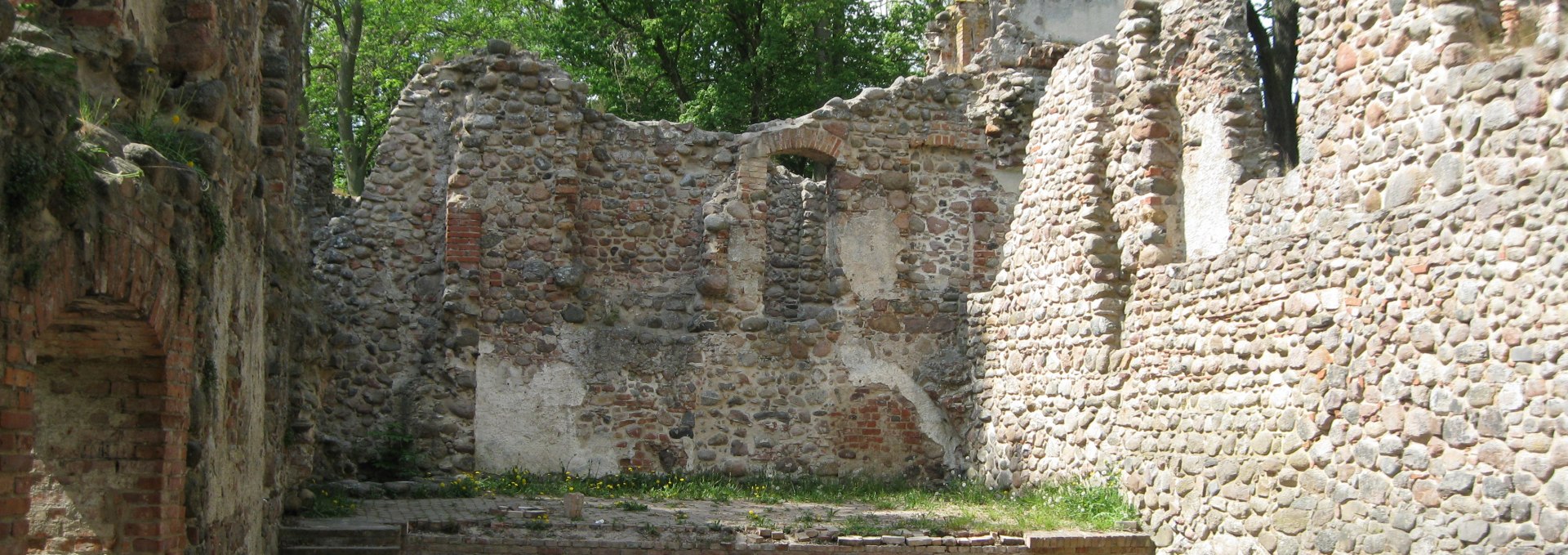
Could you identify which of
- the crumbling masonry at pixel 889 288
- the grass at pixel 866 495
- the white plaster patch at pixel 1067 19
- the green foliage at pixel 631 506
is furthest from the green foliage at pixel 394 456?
the white plaster patch at pixel 1067 19

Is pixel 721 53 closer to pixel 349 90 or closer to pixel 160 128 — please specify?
pixel 349 90

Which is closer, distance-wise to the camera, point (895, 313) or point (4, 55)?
point (4, 55)

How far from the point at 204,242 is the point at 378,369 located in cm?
698

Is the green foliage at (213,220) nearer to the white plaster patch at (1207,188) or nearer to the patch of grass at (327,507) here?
the patch of grass at (327,507)

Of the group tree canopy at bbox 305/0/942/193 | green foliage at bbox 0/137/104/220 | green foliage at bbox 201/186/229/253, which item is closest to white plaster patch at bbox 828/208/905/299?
tree canopy at bbox 305/0/942/193

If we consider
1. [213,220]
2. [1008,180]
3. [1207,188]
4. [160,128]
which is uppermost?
[1008,180]

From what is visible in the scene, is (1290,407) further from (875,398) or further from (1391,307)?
(875,398)

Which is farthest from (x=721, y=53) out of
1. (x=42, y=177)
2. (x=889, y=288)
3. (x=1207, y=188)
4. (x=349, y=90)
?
(x=42, y=177)

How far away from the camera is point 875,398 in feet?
44.0

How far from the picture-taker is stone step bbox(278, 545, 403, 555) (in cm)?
884

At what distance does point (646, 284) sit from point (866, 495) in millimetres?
3088

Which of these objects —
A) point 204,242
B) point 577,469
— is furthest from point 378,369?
point 204,242

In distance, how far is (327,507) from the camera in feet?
32.7

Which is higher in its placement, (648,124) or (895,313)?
A: (648,124)
